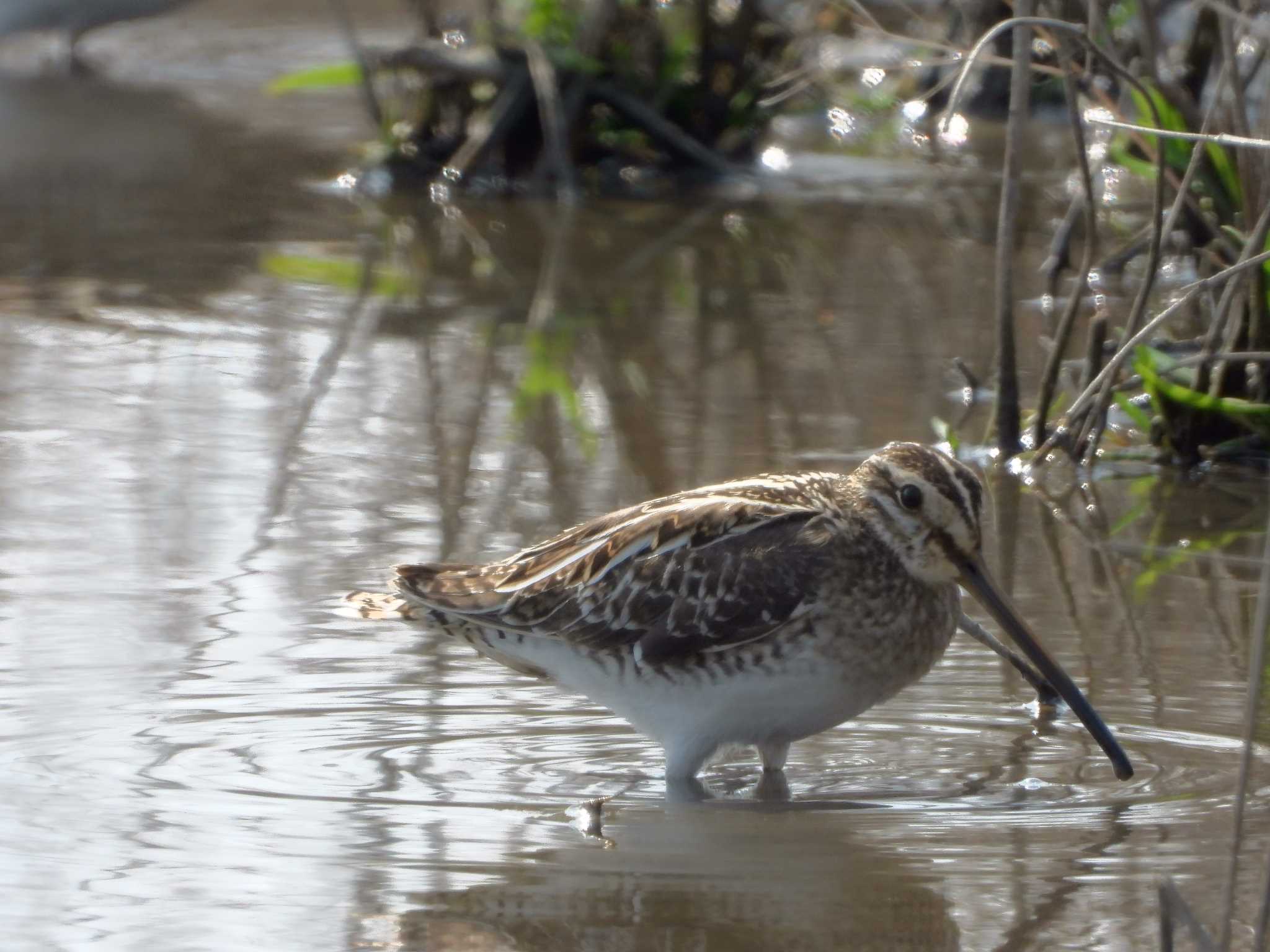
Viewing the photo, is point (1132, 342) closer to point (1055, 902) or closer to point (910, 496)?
point (910, 496)

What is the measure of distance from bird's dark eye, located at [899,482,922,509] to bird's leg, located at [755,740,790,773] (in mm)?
587

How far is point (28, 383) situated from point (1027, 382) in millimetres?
3783

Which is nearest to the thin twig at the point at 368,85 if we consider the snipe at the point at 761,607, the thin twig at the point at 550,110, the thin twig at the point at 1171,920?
the thin twig at the point at 550,110

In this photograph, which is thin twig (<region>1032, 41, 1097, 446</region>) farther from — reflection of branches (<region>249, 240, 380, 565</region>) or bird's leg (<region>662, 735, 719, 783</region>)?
bird's leg (<region>662, 735, 719, 783</region>)

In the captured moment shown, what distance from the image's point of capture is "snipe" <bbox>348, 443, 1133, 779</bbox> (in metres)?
4.68

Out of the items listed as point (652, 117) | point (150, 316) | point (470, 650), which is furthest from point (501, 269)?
point (470, 650)

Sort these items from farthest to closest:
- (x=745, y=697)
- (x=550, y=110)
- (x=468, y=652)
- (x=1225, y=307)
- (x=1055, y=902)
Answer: (x=550, y=110) → (x=1225, y=307) → (x=468, y=652) → (x=745, y=697) → (x=1055, y=902)

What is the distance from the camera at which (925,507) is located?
15.5ft

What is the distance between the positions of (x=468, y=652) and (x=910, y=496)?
139cm

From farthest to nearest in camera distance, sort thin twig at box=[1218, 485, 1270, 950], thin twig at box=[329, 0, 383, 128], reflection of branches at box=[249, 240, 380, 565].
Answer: thin twig at box=[329, 0, 383, 128] < reflection of branches at box=[249, 240, 380, 565] < thin twig at box=[1218, 485, 1270, 950]

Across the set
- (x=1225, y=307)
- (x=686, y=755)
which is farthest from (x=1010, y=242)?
(x=686, y=755)

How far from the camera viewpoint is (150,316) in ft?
29.8

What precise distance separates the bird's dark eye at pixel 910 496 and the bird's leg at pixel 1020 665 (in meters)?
0.38

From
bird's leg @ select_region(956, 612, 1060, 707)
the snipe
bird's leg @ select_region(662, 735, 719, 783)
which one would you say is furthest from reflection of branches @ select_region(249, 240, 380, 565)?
bird's leg @ select_region(956, 612, 1060, 707)
